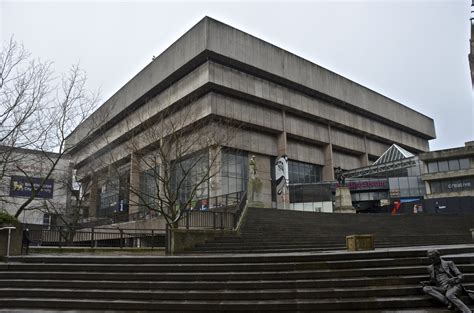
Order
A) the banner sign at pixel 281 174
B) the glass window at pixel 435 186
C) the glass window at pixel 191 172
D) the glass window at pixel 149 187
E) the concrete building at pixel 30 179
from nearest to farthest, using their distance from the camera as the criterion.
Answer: the concrete building at pixel 30 179
the glass window at pixel 191 172
the glass window at pixel 149 187
the banner sign at pixel 281 174
the glass window at pixel 435 186

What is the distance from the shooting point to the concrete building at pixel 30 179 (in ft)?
58.1

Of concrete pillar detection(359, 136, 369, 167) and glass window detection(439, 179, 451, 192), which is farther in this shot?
concrete pillar detection(359, 136, 369, 167)

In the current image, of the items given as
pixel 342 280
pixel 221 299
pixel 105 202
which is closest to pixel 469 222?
pixel 342 280

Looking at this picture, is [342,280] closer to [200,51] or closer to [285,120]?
[200,51]

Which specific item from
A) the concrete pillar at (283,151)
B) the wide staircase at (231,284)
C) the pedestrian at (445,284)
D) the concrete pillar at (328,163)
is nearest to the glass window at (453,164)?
the concrete pillar at (328,163)

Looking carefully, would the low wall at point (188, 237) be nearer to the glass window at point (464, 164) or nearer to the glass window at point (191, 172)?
the glass window at point (191, 172)

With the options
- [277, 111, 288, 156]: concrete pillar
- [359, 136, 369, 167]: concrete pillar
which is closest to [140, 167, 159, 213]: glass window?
[277, 111, 288, 156]: concrete pillar

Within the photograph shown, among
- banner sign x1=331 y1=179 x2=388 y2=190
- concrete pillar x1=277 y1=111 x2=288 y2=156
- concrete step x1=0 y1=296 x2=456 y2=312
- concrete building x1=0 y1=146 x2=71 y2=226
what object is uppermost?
concrete pillar x1=277 y1=111 x2=288 y2=156

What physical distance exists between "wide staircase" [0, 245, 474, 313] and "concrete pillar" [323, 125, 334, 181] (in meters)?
45.6

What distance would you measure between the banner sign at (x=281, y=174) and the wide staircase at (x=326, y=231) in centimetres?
2053

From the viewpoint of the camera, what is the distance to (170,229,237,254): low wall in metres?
14.8

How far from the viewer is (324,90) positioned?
53.4 m

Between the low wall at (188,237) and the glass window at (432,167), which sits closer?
the low wall at (188,237)

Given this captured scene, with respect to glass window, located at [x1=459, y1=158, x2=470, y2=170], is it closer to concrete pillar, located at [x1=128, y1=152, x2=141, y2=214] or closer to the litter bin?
concrete pillar, located at [x1=128, y1=152, x2=141, y2=214]
